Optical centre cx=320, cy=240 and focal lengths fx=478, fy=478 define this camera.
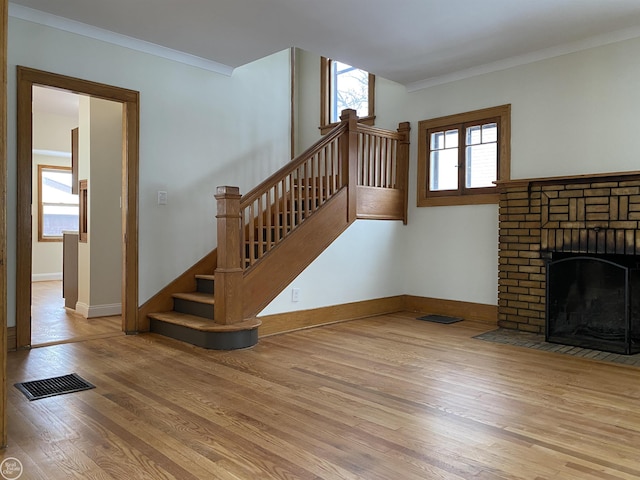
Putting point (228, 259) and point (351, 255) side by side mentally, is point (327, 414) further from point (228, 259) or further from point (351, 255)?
point (351, 255)

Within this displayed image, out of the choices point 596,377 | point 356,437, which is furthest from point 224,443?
point 596,377

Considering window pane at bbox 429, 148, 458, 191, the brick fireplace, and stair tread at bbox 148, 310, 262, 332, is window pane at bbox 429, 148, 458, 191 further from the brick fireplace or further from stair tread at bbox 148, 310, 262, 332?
stair tread at bbox 148, 310, 262, 332

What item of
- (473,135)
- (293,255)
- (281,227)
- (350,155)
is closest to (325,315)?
(293,255)

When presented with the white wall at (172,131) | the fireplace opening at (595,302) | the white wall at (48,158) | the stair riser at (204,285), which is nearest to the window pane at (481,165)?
the fireplace opening at (595,302)

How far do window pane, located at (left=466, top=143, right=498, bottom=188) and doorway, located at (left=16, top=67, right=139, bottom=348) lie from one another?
3.47 metres

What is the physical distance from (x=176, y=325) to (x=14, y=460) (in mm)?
2227

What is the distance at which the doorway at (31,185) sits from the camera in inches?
151

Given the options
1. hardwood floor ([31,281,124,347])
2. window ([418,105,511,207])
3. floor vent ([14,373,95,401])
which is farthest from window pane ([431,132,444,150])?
floor vent ([14,373,95,401])

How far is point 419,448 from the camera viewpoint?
211 centimetres

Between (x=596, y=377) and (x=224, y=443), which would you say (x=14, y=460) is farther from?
(x=596, y=377)

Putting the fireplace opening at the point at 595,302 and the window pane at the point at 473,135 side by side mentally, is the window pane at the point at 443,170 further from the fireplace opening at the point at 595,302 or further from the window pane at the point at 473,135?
the fireplace opening at the point at 595,302

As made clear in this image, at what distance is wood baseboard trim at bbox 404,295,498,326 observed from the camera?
201 inches

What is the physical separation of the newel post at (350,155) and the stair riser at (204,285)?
5.20 ft

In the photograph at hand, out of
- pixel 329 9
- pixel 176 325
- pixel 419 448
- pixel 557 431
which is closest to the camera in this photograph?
pixel 419 448
